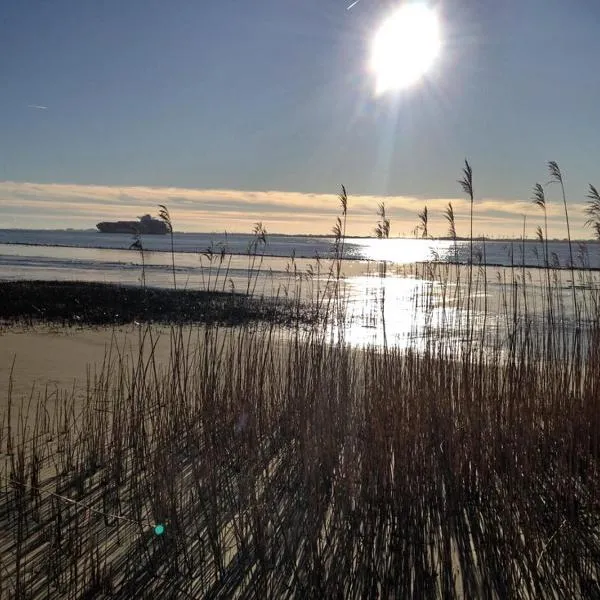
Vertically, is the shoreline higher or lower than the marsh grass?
higher

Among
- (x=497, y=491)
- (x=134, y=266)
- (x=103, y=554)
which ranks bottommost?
(x=103, y=554)

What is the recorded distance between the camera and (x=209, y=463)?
367 cm

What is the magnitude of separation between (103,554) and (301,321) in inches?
380

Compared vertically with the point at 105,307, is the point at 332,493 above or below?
below

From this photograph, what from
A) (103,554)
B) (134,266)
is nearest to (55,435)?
(103,554)

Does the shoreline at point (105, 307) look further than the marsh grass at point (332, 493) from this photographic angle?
Yes

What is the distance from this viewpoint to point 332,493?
11.6 feet

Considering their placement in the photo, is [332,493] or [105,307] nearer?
[332,493]

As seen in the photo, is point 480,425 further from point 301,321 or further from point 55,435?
point 301,321

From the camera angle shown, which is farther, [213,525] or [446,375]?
[446,375]

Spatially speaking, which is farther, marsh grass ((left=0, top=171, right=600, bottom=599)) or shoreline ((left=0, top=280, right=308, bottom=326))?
shoreline ((left=0, top=280, right=308, bottom=326))

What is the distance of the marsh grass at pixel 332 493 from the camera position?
2.82 m

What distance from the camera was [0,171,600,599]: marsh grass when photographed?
2.82 meters

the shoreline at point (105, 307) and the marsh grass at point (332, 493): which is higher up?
the shoreline at point (105, 307)
